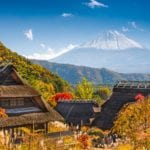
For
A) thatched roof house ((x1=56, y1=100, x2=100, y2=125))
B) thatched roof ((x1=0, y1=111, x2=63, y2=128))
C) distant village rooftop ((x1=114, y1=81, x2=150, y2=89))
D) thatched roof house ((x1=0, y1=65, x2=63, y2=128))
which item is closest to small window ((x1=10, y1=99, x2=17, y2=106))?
thatched roof house ((x1=0, y1=65, x2=63, y2=128))

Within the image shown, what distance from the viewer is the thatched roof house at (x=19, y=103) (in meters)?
31.6

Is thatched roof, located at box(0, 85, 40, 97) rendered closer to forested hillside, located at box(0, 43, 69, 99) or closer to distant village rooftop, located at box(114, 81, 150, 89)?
distant village rooftop, located at box(114, 81, 150, 89)

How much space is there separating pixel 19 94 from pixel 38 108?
2681 millimetres

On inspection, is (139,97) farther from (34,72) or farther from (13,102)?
(34,72)

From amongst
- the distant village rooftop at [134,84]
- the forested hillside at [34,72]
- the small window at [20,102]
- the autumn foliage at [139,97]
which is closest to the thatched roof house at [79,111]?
the distant village rooftop at [134,84]

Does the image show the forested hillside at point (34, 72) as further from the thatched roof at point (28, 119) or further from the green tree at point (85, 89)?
the thatched roof at point (28, 119)

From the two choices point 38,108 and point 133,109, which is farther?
point 38,108

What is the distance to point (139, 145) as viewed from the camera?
16312mm

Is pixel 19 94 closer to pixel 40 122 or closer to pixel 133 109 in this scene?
pixel 40 122

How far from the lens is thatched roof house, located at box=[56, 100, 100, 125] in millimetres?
53031

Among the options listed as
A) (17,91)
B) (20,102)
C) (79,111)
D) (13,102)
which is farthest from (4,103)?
(79,111)

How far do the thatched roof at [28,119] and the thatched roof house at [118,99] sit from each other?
29.2ft

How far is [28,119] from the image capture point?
32312 mm

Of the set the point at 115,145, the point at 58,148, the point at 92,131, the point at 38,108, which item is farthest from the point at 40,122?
the point at 58,148
